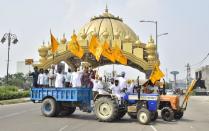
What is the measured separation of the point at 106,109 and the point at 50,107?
3.03 m

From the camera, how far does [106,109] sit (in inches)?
640

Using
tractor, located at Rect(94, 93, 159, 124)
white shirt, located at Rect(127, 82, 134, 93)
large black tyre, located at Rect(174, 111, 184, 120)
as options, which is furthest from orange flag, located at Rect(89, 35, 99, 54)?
large black tyre, located at Rect(174, 111, 184, 120)

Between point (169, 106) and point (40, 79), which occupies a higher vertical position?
point (40, 79)

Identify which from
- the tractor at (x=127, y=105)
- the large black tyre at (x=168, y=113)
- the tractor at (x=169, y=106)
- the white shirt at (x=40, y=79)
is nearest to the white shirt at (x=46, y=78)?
the white shirt at (x=40, y=79)

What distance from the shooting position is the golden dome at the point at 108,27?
60812 millimetres

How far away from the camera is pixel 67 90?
17344 millimetres

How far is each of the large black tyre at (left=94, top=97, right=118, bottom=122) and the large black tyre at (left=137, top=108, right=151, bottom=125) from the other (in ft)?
3.20

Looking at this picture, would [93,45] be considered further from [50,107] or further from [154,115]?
[154,115]

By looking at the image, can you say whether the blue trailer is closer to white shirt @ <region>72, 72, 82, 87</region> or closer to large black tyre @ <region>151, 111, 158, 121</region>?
large black tyre @ <region>151, 111, 158, 121</region>

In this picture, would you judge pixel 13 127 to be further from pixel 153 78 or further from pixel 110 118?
pixel 153 78

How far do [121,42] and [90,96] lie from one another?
120 feet

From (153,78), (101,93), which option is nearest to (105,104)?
(101,93)

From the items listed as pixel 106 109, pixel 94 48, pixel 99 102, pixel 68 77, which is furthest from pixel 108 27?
pixel 106 109

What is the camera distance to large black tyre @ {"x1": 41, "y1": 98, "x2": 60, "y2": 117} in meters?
17.7
